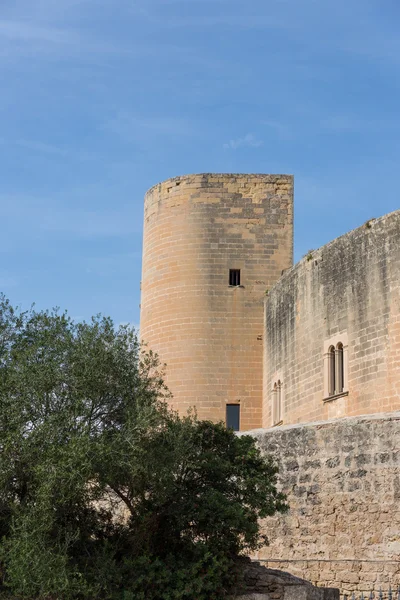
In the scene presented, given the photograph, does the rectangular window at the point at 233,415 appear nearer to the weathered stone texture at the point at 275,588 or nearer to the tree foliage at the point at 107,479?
the tree foliage at the point at 107,479

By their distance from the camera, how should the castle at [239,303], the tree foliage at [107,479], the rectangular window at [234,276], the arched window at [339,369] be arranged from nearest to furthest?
the tree foliage at [107,479], the arched window at [339,369], the castle at [239,303], the rectangular window at [234,276]

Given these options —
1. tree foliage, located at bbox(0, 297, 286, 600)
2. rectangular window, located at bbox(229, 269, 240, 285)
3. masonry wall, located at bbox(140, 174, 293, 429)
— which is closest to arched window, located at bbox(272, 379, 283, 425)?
masonry wall, located at bbox(140, 174, 293, 429)

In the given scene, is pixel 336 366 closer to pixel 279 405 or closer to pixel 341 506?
pixel 279 405

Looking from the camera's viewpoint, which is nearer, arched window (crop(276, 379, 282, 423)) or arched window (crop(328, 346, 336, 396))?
arched window (crop(328, 346, 336, 396))

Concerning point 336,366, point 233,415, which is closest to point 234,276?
point 233,415

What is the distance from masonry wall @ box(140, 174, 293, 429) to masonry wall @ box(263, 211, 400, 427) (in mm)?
1032

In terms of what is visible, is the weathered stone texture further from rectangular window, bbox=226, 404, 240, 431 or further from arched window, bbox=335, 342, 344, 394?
rectangular window, bbox=226, 404, 240, 431

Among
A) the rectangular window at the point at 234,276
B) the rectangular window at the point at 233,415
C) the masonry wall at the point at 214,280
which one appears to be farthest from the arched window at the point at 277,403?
the rectangular window at the point at 234,276

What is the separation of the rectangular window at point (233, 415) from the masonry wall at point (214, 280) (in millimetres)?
141

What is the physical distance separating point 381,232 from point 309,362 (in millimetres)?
3742

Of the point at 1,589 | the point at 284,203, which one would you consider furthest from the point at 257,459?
the point at 284,203

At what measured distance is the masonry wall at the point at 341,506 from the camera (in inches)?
599

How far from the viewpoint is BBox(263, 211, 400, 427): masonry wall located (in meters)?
19.5

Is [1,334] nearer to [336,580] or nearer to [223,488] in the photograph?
[223,488]
